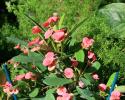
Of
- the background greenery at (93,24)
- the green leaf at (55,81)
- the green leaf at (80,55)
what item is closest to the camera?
the green leaf at (55,81)

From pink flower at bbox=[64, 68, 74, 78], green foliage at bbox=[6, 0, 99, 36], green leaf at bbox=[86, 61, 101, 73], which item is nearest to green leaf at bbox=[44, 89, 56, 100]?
pink flower at bbox=[64, 68, 74, 78]

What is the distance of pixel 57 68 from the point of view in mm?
2232

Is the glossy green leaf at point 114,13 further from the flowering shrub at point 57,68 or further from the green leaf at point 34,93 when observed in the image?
the green leaf at point 34,93

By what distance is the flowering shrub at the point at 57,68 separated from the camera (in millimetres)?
2129

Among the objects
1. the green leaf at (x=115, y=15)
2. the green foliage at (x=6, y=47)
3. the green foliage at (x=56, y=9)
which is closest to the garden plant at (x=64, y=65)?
the green leaf at (x=115, y=15)

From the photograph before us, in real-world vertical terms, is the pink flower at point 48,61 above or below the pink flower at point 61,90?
above

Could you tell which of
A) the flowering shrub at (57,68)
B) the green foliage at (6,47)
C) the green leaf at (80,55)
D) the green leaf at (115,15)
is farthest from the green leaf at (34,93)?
the green foliage at (6,47)

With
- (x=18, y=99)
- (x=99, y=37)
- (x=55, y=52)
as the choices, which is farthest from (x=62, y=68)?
(x=99, y=37)

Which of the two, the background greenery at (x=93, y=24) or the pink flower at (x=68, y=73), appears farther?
the background greenery at (x=93, y=24)

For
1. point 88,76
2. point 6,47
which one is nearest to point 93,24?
point 88,76

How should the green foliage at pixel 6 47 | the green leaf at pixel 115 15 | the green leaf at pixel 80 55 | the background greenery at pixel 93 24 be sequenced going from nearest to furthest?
the green leaf at pixel 80 55, the background greenery at pixel 93 24, the green leaf at pixel 115 15, the green foliage at pixel 6 47

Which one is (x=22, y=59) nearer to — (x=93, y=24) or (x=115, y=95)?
(x=115, y=95)

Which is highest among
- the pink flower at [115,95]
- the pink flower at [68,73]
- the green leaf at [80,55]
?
the green leaf at [80,55]

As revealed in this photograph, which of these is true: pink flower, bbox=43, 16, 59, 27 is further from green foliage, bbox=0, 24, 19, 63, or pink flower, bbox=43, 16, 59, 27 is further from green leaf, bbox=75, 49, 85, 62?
green foliage, bbox=0, 24, 19, 63
